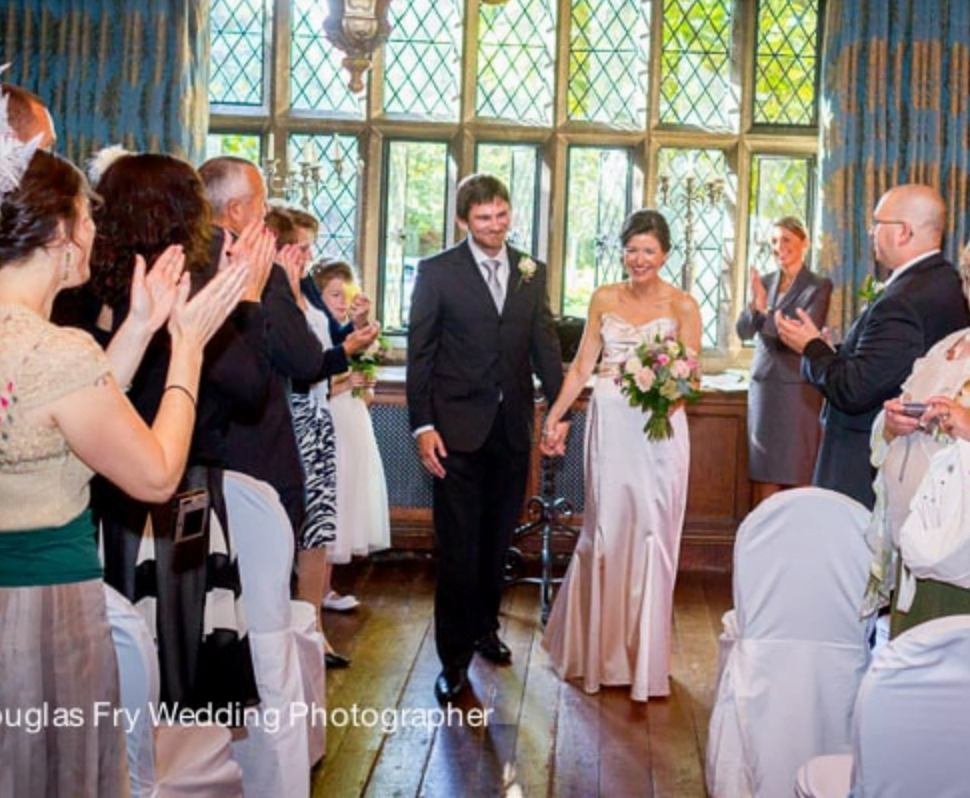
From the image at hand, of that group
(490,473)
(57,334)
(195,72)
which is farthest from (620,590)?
(195,72)

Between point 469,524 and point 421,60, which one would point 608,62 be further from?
point 469,524

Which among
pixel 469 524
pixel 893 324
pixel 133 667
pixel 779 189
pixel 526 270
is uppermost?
pixel 779 189

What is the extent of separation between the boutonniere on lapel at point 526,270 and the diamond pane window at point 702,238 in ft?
9.51

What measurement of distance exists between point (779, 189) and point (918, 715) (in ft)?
19.9

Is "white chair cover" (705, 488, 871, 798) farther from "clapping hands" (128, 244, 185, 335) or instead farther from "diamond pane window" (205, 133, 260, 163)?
"diamond pane window" (205, 133, 260, 163)

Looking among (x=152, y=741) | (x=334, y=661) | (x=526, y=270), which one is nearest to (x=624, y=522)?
(x=526, y=270)

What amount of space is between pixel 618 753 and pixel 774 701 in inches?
45.4

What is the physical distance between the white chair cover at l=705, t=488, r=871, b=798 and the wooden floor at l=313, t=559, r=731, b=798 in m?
0.79

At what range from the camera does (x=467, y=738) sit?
4.46 meters

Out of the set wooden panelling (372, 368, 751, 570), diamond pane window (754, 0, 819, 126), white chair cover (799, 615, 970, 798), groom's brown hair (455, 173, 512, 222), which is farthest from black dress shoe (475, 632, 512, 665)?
diamond pane window (754, 0, 819, 126)

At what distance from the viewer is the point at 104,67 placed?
24.5 ft

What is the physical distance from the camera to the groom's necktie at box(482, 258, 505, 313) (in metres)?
5.02

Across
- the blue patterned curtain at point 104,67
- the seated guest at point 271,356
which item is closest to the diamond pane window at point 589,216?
the blue patterned curtain at point 104,67

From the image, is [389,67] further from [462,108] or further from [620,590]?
[620,590]
